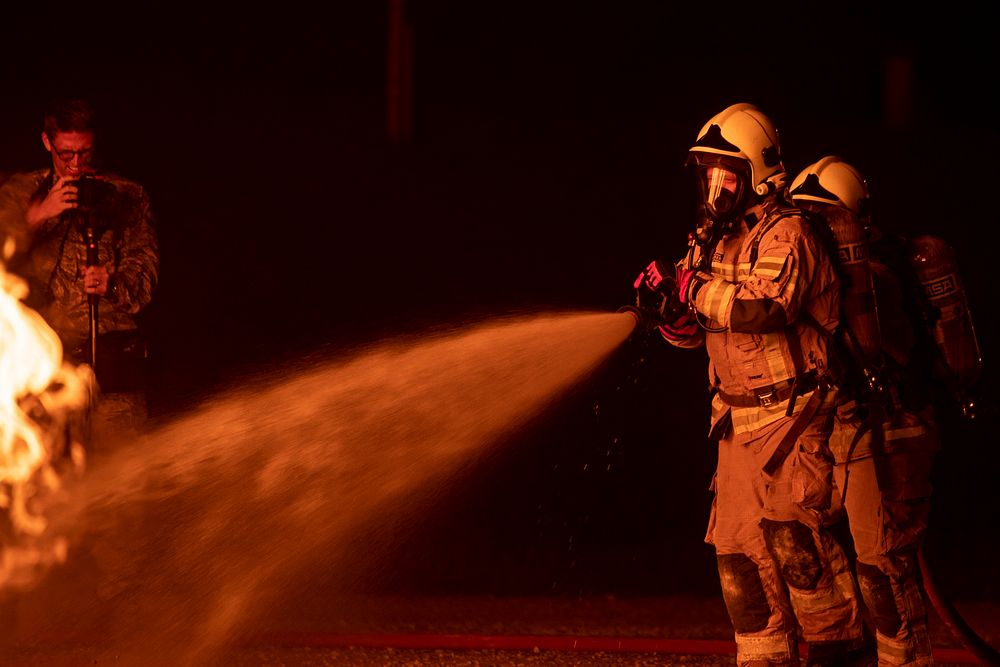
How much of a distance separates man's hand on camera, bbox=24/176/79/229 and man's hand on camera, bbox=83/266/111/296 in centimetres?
27

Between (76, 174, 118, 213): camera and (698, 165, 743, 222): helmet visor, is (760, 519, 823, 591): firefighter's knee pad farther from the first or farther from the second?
(76, 174, 118, 213): camera

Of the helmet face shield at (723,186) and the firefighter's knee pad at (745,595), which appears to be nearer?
the firefighter's knee pad at (745,595)

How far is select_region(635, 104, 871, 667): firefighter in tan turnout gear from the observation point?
5.30 m

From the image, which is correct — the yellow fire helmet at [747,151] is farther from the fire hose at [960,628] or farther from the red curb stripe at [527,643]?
the red curb stripe at [527,643]

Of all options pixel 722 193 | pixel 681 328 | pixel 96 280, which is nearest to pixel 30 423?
pixel 96 280

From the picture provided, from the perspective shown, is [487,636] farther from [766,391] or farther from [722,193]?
[722,193]

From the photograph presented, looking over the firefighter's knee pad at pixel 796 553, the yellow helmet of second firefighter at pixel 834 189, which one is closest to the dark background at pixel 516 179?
the firefighter's knee pad at pixel 796 553

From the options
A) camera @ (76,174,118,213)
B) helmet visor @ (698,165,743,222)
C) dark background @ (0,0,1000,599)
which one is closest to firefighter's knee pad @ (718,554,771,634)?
helmet visor @ (698,165,743,222)

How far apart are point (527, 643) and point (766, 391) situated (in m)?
1.69

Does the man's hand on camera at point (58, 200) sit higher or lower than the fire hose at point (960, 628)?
higher

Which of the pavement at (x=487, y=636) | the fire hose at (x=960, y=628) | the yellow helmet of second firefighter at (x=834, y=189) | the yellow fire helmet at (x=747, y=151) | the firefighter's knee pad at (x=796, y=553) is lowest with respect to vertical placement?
the pavement at (x=487, y=636)

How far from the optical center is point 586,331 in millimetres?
6262

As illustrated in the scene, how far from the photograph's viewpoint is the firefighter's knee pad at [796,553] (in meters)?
5.29

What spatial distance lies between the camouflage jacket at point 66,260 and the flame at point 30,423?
6 cm
